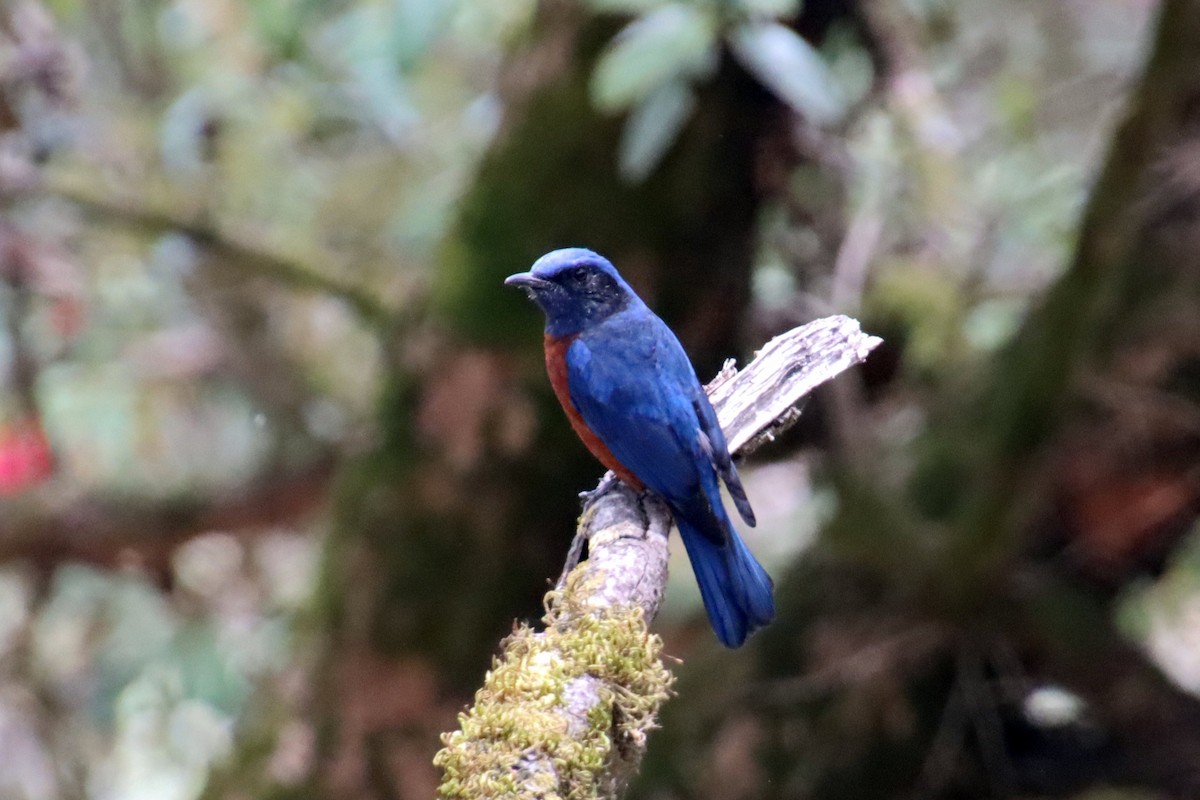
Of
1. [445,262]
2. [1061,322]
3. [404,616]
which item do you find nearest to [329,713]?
[404,616]

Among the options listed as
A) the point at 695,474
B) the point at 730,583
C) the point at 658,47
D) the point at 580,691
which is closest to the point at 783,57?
the point at 658,47

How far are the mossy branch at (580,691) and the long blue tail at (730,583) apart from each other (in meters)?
0.29

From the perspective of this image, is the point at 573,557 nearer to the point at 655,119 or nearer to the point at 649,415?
the point at 649,415

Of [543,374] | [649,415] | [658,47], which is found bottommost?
[649,415]

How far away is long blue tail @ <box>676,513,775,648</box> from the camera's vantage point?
9.68 feet

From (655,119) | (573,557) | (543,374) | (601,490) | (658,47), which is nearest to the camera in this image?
(573,557)

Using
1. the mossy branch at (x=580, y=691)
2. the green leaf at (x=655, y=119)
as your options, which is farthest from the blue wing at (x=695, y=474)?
the green leaf at (x=655, y=119)

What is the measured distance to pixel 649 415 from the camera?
3.11m

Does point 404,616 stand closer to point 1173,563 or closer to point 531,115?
point 531,115

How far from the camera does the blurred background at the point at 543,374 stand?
12.5ft

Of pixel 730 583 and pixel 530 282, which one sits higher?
pixel 530 282

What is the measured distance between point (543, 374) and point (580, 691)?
2.70 metres

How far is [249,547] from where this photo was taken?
6047 mm

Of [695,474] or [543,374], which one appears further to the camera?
[543,374]
